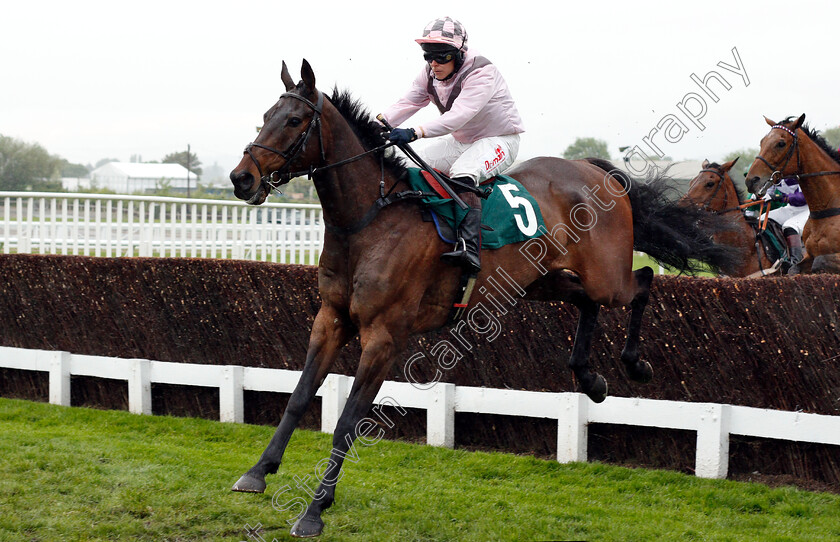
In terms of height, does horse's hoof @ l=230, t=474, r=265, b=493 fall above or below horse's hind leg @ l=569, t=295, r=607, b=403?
below

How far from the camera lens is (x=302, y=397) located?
150 inches

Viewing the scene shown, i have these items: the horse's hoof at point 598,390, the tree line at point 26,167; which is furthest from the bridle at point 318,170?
the tree line at point 26,167

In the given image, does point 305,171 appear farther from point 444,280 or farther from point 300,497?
point 300,497

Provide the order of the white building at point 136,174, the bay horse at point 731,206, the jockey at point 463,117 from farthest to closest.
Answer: the white building at point 136,174, the bay horse at point 731,206, the jockey at point 463,117

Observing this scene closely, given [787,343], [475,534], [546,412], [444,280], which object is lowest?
[475,534]

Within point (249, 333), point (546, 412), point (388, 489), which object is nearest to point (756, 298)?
point (546, 412)

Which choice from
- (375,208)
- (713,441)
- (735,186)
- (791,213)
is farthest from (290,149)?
(791,213)

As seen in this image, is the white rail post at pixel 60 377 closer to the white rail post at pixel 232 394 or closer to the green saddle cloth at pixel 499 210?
the white rail post at pixel 232 394

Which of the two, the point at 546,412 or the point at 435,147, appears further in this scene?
the point at 546,412

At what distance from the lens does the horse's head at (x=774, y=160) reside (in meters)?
7.65

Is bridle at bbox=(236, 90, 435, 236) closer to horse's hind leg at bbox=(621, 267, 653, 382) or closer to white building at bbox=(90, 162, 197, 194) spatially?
horse's hind leg at bbox=(621, 267, 653, 382)

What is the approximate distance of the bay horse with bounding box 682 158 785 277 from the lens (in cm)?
834

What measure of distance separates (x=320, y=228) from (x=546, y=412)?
625 cm

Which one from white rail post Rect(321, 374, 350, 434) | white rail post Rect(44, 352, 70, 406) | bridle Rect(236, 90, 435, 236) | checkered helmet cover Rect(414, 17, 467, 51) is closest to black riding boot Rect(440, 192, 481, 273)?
bridle Rect(236, 90, 435, 236)
